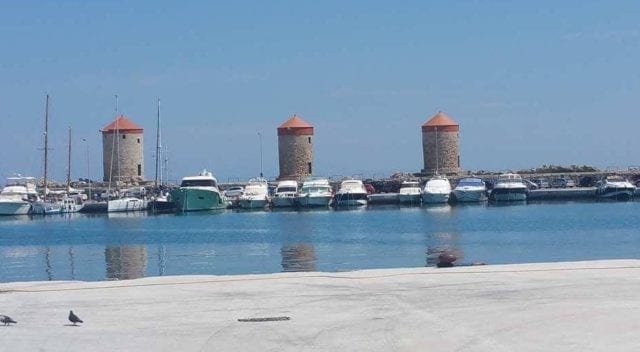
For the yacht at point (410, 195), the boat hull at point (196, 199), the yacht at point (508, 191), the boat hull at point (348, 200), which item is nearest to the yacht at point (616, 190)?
the yacht at point (508, 191)

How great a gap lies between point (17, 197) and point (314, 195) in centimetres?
2040

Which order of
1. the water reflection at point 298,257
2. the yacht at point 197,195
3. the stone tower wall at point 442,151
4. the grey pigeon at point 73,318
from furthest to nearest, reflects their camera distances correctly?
the stone tower wall at point 442,151 → the yacht at point 197,195 → the water reflection at point 298,257 → the grey pigeon at point 73,318

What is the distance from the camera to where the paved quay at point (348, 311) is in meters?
11.7

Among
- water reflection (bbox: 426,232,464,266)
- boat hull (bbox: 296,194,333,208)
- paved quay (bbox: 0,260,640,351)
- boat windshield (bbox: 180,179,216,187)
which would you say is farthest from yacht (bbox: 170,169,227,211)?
paved quay (bbox: 0,260,640,351)

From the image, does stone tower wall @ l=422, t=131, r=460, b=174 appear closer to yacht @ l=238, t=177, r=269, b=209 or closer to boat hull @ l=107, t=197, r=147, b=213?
yacht @ l=238, t=177, r=269, b=209

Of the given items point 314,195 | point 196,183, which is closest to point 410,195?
point 314,195

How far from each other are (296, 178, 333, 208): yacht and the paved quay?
184 ft

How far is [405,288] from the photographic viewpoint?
1567 centimetres

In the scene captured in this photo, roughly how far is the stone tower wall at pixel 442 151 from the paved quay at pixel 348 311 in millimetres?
68165

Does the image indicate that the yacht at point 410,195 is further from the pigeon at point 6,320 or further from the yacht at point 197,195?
the pigeon at point 6,320

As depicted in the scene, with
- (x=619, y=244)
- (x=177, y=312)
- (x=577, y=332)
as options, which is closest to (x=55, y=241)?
(x=619, y=244)

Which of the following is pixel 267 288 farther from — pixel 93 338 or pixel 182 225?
pixel 182 225

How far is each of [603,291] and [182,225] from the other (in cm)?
4551

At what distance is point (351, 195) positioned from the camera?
247 ft
